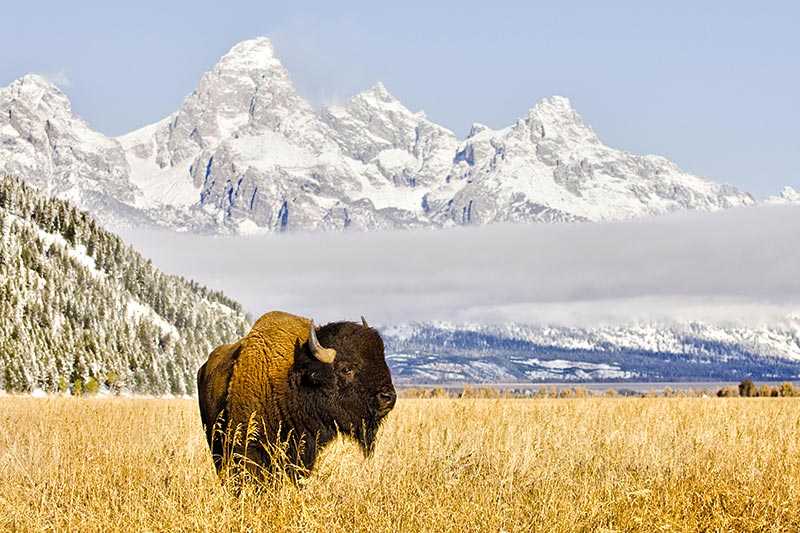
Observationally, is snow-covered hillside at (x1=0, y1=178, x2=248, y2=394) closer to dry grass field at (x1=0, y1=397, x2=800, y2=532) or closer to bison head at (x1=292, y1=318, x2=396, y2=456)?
dry grass field at (x1=0, y1=397, x2=800, y2=532)

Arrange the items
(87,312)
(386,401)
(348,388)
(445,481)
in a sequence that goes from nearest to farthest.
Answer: (445,481) → (386,401) → (348,388) → (87,312)

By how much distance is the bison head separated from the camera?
1119cm

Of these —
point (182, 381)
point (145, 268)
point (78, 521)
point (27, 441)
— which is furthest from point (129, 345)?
point (78, 521)

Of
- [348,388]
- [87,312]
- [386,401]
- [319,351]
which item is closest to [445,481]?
[386,401]

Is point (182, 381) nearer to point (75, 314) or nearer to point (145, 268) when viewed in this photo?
point (75, 314)

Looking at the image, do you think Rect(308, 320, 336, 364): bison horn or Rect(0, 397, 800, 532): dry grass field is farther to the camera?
Rect(308, 320, 336, 364): bison horn

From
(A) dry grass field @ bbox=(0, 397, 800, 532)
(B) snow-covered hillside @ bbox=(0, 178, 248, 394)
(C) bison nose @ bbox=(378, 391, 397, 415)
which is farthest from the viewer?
(B) snow-covered hillside @ bbox=(0, 178, 248, 394)

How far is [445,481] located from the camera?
10625 mm

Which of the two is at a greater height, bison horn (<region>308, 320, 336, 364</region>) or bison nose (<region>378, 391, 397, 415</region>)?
bison horn (<region>308, 320, 336, 364</region>)

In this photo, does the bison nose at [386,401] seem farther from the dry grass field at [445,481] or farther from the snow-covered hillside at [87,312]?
the snow-covered hillside at [87,312]

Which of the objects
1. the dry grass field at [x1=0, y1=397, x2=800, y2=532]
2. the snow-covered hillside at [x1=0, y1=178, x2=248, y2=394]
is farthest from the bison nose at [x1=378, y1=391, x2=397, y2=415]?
the snow-covered hillside at [x1=0, y1=178, x2=248, y2=394]

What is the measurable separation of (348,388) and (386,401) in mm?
435

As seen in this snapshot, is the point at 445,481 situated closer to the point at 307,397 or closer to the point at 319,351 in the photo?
the point at 307,397

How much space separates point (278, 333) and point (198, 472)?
5.91 ft
